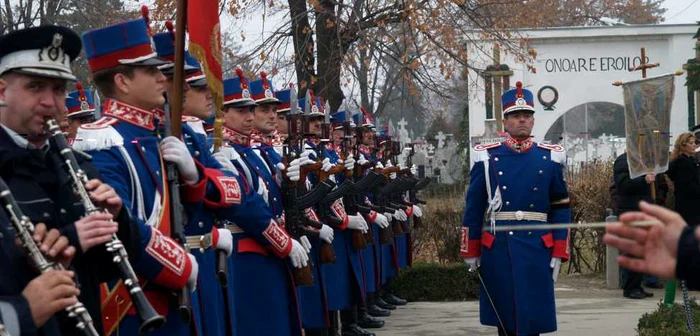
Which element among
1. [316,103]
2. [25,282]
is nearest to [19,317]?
[25,282]

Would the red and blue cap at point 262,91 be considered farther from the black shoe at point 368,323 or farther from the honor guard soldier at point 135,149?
the black shoe at point 368,323

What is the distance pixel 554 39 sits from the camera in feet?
108

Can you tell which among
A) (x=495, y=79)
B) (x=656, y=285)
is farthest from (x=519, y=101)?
(x=495, y=79)

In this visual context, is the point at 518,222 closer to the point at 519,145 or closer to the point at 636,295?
the point at 519,145

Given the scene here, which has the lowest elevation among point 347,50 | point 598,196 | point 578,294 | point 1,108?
point 578,294

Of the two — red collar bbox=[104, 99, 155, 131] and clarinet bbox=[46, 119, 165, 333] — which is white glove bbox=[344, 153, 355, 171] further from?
clarinet bbox=[46, 119, 165, 333]

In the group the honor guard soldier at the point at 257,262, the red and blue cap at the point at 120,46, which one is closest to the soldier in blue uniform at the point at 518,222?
the honor guard soldier at the point at 257,262

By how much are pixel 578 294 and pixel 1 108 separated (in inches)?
457

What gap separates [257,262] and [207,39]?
1.94 meters

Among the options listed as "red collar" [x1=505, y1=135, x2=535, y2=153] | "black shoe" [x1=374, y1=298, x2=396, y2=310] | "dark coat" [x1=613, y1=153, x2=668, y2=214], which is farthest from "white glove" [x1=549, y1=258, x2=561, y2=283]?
"black shoe" [x1=374, y1=298, x2=396, y2=310]

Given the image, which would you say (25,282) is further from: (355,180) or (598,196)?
(598,196)

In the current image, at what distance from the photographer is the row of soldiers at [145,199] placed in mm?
3711

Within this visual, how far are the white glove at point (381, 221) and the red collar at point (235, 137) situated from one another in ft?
15.4

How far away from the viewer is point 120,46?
194 inches
